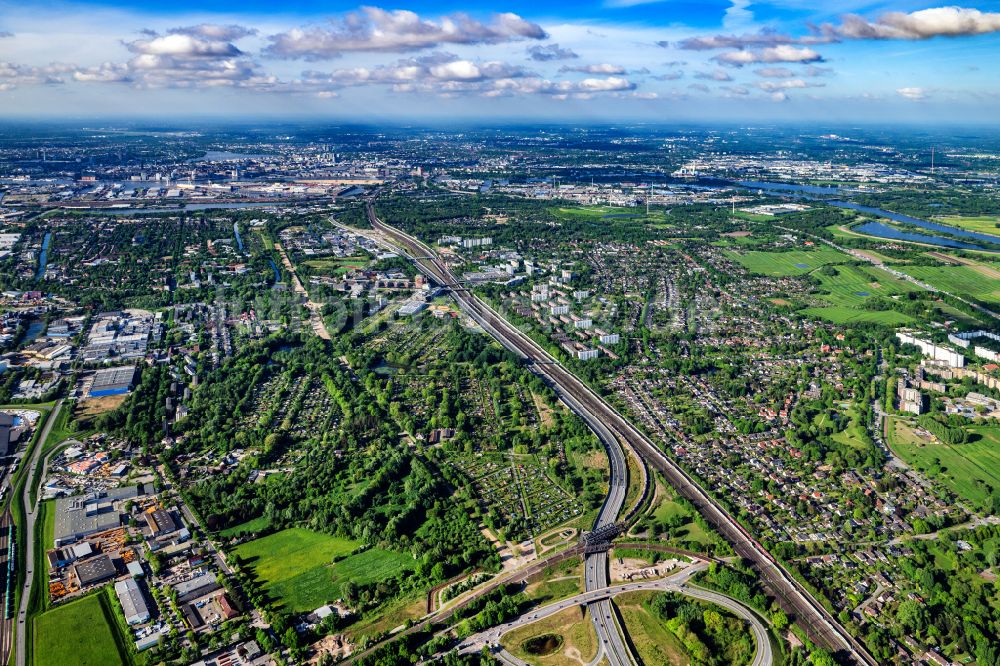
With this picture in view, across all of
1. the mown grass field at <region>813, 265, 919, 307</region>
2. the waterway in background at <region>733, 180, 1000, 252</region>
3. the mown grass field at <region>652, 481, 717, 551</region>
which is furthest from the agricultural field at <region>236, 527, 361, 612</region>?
the waterway in background at <region>733, 180, 1000, 252</region>

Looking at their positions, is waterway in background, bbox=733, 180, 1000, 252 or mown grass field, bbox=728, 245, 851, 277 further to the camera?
waterway in background, bbox=733, 180, 1000, 252

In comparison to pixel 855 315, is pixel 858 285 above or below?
Result: above

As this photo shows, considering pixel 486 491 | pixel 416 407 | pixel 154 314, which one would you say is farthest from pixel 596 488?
pixel 154 314

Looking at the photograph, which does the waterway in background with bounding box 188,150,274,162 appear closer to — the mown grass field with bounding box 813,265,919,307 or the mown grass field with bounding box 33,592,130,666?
the mown grass field with bounding box 813,265,919,307

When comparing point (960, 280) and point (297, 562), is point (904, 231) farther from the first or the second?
point (297, 562)

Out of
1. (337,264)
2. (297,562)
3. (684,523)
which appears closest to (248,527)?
(297,562)
